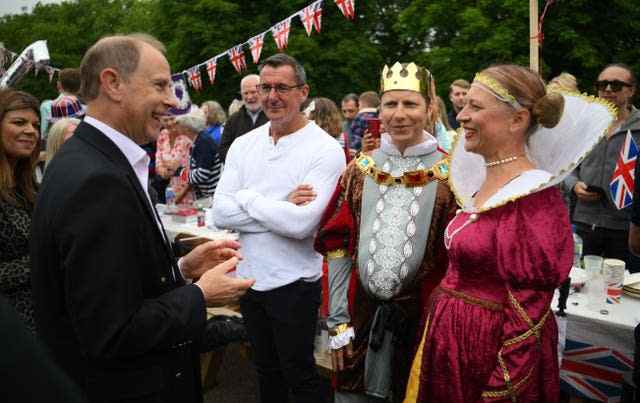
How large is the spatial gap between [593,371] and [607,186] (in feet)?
6.06

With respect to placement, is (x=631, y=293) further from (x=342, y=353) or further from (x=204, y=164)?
(x=204, y=164)

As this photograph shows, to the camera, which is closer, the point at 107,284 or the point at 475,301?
the point at 107,284

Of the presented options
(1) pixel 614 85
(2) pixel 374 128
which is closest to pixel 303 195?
(2) pixel 374 128

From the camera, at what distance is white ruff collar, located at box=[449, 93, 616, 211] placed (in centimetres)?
200

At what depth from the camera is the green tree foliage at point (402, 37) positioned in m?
15.1

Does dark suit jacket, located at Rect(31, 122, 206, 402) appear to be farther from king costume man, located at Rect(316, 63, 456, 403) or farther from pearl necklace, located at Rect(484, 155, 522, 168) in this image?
pearl necklace, located at Rect(484, 155, 522, 168)

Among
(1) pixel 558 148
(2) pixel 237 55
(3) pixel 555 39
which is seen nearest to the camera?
(1) pixel 558 148

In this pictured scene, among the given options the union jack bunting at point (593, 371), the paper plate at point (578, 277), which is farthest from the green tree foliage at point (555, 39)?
the union jack bunting at point (593, 371)

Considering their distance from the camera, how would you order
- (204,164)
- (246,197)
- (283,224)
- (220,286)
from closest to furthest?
(220,286) → (283,224) → (246,197) → (204,164)

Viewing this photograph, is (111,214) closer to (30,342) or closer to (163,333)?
(163,333)

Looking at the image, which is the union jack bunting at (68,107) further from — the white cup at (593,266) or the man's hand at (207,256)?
the white cup at (593,266)

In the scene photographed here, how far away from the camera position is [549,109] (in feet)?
6.70

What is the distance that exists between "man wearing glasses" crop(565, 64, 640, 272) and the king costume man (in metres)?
2.21

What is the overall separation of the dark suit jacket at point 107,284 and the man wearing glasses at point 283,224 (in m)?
1.11
